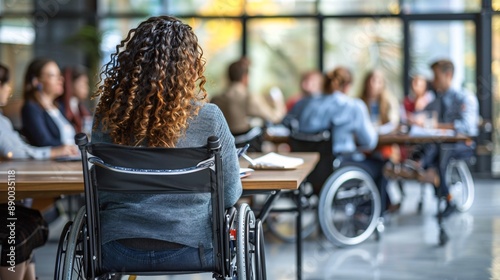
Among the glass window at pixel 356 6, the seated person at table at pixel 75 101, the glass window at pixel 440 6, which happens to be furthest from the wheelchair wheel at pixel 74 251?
the glass window at pixel 440 6

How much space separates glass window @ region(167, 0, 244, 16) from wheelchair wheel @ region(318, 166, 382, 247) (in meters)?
5.34

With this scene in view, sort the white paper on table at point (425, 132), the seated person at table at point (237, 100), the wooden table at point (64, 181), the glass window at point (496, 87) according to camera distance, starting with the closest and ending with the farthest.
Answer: the wooden table at point (64, 181), the white paper on table at point (425, 132), the seated person at table at point (237, 100), the glass window at point (496, 87)

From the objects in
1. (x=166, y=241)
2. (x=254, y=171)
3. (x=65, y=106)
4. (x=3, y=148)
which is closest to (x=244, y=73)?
(x=65, y=106)

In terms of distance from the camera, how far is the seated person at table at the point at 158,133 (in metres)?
2.76

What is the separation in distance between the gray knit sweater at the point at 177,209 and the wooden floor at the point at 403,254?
2086 mm

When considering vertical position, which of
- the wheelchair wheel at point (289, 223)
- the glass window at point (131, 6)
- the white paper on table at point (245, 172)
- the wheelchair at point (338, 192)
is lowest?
the wheelchair wheel at point (289, 223)

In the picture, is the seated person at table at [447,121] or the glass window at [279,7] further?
the glass window at [279,7]

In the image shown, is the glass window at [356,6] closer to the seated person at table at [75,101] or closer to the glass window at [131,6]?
the glass window at [131,6]

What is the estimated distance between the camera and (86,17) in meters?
10.9

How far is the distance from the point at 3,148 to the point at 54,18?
696cm

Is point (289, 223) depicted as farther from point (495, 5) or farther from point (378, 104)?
point (495, 5)

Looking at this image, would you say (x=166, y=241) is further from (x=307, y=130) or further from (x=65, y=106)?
(x=65, y=106)

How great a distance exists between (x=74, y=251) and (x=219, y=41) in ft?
27.1

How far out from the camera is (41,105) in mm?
5523
